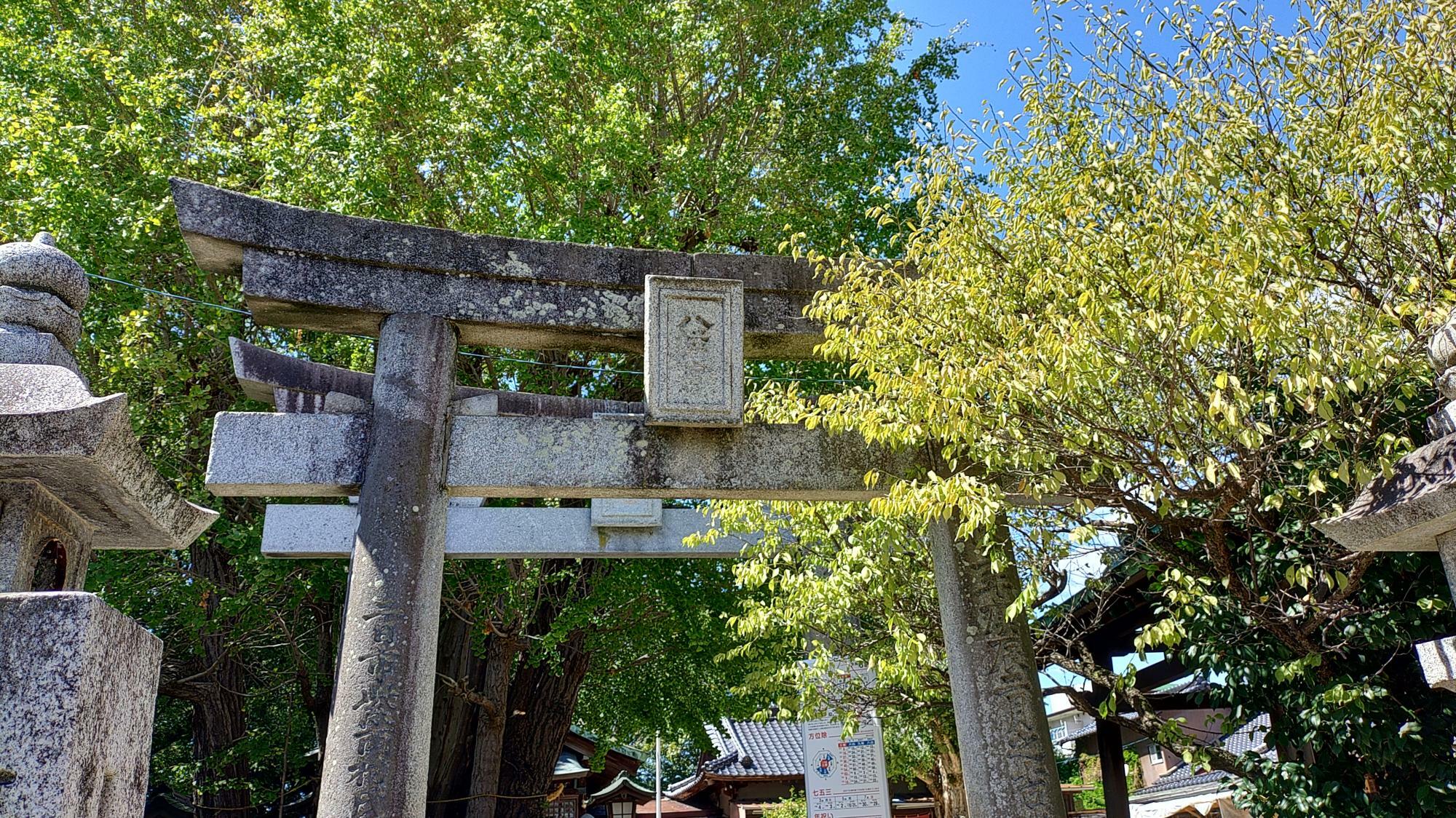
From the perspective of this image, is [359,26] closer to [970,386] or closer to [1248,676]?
[970,386]

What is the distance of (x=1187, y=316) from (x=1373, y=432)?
79.9 inches

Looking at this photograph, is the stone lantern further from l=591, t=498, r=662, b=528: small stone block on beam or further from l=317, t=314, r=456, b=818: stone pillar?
l=591, t=498, r=662, b=528: small stone block on beam

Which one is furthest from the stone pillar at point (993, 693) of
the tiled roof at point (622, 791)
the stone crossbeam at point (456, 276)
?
the tiled roof at point (622, 791)

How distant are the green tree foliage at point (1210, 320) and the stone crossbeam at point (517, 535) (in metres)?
4.20

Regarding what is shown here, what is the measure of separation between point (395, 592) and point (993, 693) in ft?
10.2

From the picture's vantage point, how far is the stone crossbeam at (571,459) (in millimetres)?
5117

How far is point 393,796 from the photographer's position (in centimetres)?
456

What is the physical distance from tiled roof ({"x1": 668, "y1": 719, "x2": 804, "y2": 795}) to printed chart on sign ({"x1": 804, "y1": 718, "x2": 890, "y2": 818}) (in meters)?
11.3

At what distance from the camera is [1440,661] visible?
11.0 ft

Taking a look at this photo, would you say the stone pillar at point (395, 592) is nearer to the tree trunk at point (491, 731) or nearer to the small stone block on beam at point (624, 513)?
the small stone block on beam at point (624, 513)

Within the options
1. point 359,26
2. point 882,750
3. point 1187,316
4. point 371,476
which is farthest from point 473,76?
point 1187,316

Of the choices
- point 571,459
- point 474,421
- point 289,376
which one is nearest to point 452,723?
point 289,376

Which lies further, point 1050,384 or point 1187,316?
point 1050,384

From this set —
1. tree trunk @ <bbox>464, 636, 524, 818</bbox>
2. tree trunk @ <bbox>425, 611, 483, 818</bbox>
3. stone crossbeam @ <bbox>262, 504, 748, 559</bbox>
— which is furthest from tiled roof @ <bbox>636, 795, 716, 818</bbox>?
stone crossbeam @ <bbox>262, 504, 748, 559</bbox>
